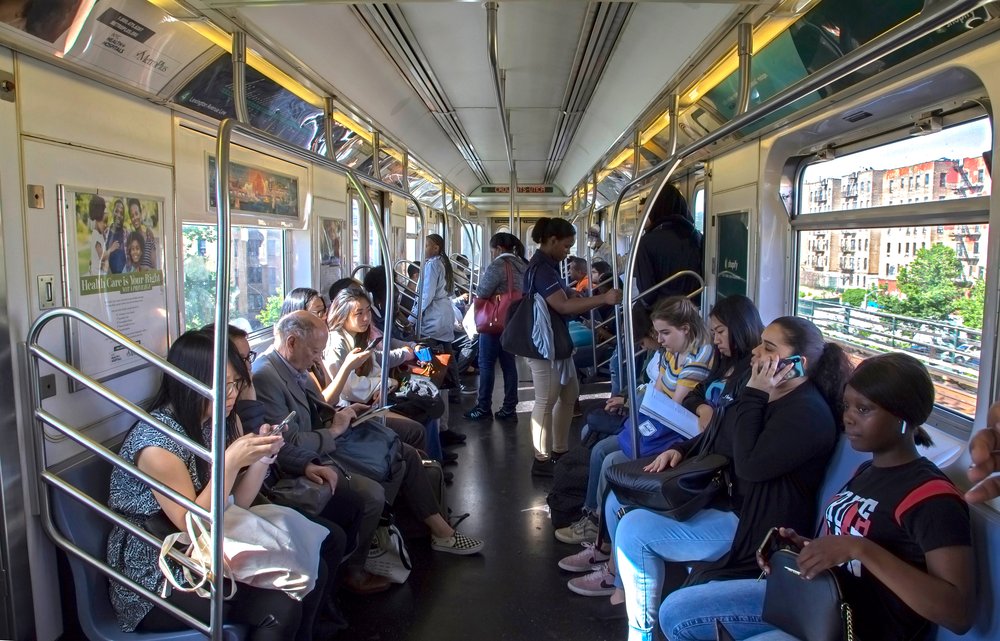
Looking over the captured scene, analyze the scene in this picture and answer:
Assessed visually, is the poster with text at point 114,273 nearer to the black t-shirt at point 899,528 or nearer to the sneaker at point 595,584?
the sneaker at point 595,584

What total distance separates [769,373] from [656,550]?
30.0 inches

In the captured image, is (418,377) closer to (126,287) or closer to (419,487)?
(419,487)

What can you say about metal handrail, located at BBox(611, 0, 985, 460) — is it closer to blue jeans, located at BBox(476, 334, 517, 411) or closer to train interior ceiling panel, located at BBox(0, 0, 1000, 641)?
train interior ceiling panel, located at BBox(0, 0, 1000, 641)

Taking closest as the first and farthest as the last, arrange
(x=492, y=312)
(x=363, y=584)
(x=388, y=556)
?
(x=363, y=584)
(x=388, y=556)
(x=492, y=312)

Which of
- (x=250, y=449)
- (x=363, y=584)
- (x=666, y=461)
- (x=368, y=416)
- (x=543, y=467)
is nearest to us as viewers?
(x=250, y=449)

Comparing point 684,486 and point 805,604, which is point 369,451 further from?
point 805,604

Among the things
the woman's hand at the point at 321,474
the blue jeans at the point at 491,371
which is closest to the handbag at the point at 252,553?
the woman's hand at the point at 321,474

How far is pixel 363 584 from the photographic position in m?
3.15

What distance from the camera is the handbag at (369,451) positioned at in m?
3.29

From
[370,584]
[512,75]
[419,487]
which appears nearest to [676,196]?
[512,75]

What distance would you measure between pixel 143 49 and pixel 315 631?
2333mm

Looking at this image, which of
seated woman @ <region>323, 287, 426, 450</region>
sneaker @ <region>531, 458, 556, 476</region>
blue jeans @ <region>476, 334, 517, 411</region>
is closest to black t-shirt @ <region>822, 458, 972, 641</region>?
seated woman @ <region>323, 287, 426, 450</region>

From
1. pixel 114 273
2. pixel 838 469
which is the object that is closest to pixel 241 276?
pixel 114 273

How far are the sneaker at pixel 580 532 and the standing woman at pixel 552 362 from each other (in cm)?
99
